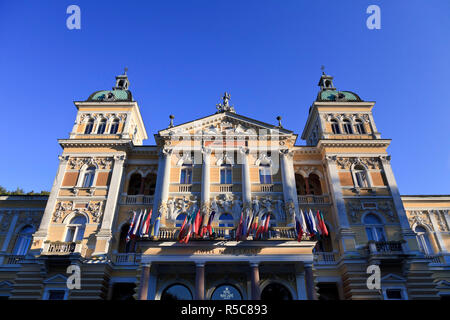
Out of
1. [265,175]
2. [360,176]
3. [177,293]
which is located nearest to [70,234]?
[177,293]

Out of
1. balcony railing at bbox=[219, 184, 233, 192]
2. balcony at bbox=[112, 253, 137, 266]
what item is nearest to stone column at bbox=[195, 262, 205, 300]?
balcony at bbox=[112, 253, 137, 266]

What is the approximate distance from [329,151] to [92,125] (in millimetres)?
23286

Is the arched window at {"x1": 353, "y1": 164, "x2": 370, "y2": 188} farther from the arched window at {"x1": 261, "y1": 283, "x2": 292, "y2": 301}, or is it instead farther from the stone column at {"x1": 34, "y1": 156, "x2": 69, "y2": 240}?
the stone column at {"x1": 34, "y1": 156, "x2": 69, "y2": 240}

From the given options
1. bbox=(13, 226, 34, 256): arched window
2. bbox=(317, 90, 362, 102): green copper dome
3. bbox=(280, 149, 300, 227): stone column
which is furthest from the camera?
bbox=(317, 90, 362, 102): green copper dome

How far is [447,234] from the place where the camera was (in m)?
27.5

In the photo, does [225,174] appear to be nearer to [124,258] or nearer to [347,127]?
[124,258]

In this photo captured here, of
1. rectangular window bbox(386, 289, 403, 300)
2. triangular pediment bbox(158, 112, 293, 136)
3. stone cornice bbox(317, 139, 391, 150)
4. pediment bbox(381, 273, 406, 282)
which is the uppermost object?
triangular pediment bbox(158, 112, 293, 136)

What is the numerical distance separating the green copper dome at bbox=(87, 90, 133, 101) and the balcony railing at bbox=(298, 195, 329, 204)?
20220 mm

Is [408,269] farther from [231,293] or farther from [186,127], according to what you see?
[186,127]

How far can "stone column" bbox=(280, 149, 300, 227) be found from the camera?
965 inches

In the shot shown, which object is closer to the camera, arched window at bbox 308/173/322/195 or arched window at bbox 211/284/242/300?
arched window at bbox 211/284/242/300

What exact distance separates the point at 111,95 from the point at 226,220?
1860cm

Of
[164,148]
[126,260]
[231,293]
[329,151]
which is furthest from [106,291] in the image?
[329,151]

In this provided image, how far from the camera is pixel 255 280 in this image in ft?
64.5
